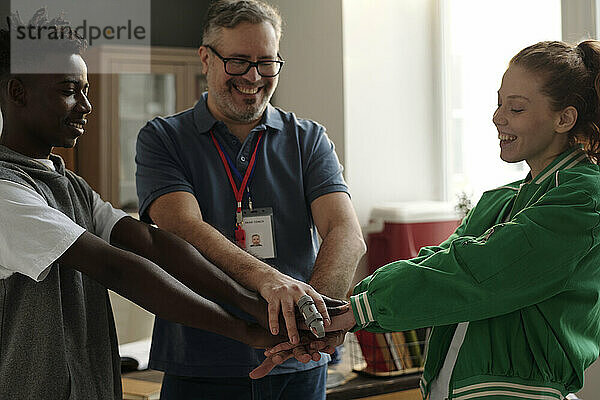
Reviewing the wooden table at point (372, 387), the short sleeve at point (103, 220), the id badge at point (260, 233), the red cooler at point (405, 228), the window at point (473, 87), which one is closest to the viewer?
the short sleeve at point (103, 220)

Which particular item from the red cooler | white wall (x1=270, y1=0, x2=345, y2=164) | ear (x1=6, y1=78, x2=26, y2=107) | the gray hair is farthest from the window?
ear (x1=6, y1=78, x2=26, y2=107)

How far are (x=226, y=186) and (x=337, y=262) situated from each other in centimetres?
34

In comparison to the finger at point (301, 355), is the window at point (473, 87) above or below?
above

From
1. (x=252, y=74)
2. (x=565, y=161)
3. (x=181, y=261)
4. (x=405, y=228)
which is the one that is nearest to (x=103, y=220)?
(x=181, y=261)

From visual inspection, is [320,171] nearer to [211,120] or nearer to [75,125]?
[211,120]

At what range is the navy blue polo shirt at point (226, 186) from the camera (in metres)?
1.80

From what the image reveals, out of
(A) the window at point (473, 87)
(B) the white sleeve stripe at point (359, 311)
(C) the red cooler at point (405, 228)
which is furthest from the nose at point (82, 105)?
(A) the window at point (473, 87)

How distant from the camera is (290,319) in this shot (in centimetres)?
165

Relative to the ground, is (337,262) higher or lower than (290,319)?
higher

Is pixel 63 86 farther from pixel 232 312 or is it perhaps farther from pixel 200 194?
pixel 232 312

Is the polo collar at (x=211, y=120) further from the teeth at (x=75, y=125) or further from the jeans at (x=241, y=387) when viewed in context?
the jeans at (x=241, y=387)

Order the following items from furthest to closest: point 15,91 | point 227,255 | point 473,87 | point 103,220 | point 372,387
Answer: point 473,87 < point 372,387 < point 227,255 < point 103,220 < point 15,91

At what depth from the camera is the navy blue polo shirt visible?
5.90 ft

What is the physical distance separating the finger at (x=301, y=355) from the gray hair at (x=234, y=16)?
0.80 meters
